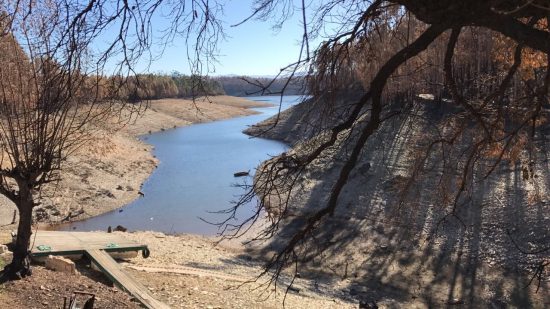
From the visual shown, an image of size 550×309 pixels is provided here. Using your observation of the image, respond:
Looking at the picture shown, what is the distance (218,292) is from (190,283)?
1.86 ft

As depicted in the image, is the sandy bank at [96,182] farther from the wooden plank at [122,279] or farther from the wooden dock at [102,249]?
the wooden plank at [122,279]

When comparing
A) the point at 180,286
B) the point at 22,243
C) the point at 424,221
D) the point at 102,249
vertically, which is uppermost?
the point at 22,243

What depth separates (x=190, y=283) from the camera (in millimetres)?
10117

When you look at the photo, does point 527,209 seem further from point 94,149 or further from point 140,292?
point 94,149

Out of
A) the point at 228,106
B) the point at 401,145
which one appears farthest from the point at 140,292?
the point at 228,106

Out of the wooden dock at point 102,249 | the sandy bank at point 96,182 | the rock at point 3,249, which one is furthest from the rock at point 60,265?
the sandy bank at point 96,182

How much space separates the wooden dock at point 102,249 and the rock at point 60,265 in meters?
0.46

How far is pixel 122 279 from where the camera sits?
29.2 ft

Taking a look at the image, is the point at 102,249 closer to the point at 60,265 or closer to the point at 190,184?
the point at 60,265

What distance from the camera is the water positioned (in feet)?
69.9

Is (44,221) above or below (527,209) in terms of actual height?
below

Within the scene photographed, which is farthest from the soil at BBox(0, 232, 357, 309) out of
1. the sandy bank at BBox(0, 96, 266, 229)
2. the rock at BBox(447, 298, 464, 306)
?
the sandy bank at BBox(0, 96, 266, 229)

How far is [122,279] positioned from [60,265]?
98cm

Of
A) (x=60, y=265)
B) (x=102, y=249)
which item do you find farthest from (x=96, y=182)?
(x=60, y=265)
